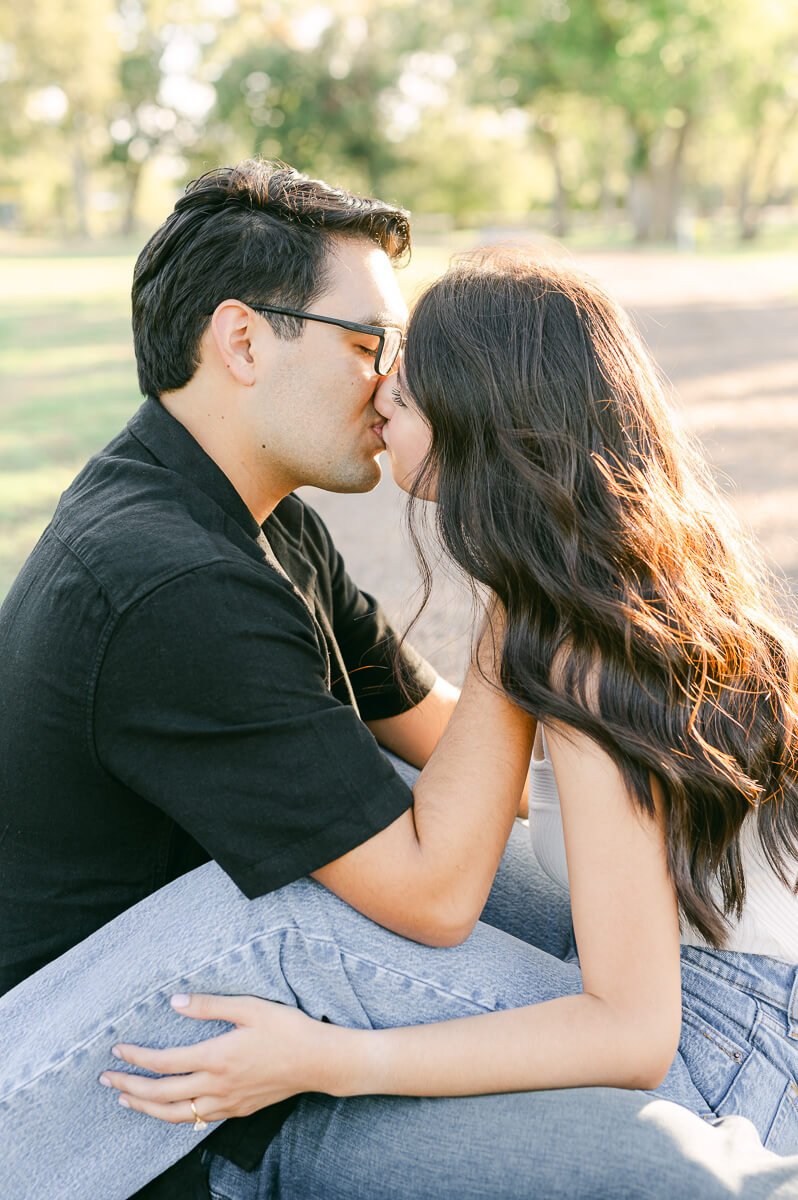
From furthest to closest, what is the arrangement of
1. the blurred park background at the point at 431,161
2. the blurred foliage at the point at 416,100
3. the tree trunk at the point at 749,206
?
the tree trunk at the point at 749,206 < the blurred foliage at the point at 416,100 < the blurred park background at the point at 431,161

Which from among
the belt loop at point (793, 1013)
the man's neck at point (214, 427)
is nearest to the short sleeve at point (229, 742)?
the man's neck at point (214, 427)

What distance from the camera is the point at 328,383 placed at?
257 cm

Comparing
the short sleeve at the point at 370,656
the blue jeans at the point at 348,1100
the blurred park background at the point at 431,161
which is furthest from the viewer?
the blurred park background at the point at 431,161

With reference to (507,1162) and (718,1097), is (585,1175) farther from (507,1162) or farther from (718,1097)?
(718,1097)

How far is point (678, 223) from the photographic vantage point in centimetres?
4409

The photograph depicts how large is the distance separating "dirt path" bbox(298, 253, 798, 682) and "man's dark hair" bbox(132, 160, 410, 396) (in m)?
0.67

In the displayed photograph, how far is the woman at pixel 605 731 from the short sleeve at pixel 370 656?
74cm

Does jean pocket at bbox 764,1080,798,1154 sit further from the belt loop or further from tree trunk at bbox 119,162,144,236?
tree trunk at bbox 119,162,144,236

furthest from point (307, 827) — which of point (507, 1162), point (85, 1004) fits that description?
point (507, 1162)

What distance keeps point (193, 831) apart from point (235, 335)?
1.20 metres

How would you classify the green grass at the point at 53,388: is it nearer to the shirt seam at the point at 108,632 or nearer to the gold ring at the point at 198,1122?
the shirt seam at the point at 108,632

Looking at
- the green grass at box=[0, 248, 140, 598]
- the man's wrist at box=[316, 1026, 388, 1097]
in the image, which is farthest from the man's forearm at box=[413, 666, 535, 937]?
the green grass at box=[0, 248, 140, 598]

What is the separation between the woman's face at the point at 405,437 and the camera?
2191 millimetres

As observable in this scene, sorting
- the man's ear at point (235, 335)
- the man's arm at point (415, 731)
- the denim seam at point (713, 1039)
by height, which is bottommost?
the denim seam at point (713, 1039)
